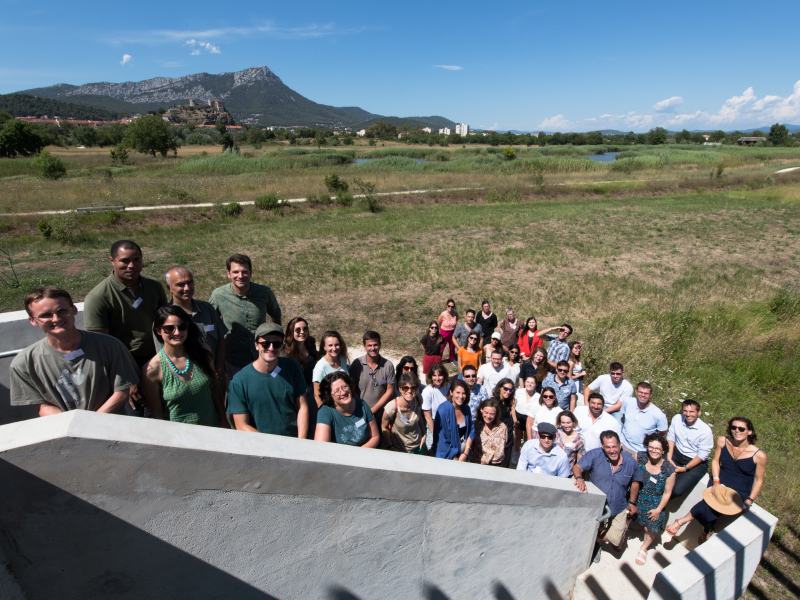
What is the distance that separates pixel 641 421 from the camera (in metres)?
4.81

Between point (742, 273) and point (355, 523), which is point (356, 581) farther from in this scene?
point (742, 273)

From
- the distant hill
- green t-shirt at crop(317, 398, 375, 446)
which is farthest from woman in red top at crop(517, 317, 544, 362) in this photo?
the distant hill

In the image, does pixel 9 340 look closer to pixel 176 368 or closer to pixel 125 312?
pixel 125 312

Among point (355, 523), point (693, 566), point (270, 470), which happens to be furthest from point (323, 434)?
point (693, 566)

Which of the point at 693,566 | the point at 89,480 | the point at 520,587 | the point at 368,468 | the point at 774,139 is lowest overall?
the point at 520,587

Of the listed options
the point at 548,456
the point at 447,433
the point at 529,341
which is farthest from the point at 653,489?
the point at 529,341

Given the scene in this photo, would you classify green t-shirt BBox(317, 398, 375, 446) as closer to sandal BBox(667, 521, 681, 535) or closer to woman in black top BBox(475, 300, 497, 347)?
sandal BBox(667, 521, 681, 535)

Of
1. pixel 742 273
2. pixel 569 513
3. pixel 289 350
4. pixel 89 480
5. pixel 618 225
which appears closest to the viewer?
pixel 89 480

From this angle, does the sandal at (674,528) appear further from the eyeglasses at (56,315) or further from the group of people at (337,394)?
the eyeglasses at (56,315)

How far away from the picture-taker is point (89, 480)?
5.65 ft

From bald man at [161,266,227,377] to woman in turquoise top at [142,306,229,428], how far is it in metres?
0.43

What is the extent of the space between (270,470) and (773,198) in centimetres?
3526

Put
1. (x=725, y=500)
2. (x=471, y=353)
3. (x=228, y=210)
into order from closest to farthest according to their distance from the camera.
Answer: (x=725, y=500) → (x=471, y=353) → (x=228, y=210)

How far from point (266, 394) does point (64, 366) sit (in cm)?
113
